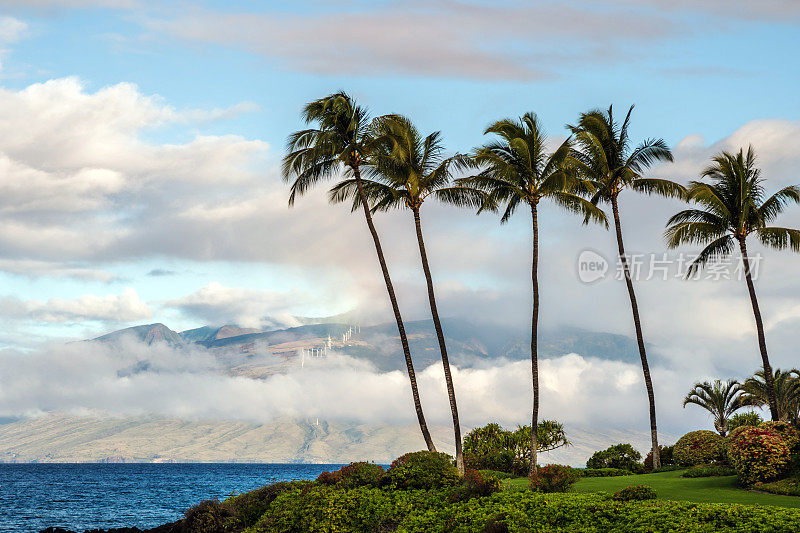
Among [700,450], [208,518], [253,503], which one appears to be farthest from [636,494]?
[700,450]

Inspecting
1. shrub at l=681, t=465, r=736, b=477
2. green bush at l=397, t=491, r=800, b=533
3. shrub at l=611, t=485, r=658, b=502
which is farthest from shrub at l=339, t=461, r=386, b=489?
shrub at l=681, t=465, r=736, b=477

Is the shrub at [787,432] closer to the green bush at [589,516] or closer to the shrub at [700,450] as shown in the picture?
the shrub at [700,450]

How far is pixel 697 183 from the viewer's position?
136ft

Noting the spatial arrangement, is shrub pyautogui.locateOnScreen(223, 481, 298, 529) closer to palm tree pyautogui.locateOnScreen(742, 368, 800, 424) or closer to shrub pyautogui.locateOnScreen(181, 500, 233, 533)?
shrub pyautogui.locateOnScreen(181, 500, 233, 533)

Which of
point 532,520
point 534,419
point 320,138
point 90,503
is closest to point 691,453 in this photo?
point 534,419

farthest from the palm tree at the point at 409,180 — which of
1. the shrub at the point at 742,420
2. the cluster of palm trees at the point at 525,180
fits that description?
the shrub at the point at 742,420

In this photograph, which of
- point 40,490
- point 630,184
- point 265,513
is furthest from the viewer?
point 40,490

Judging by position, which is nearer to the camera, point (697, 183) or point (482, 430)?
point (697, 183)

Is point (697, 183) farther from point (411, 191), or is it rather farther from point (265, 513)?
point (265, 513)

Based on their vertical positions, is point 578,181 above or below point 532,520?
above

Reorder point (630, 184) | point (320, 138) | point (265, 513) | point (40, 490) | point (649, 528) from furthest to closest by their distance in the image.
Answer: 1. point (40, 490)
2. point (630, 184)
3. point (320, 138)
4. point (265, 513)
5. point (649, 528)

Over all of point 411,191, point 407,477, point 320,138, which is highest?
point 320,138

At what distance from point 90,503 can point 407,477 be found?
6857 cm

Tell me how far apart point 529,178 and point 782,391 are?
28.7 m
